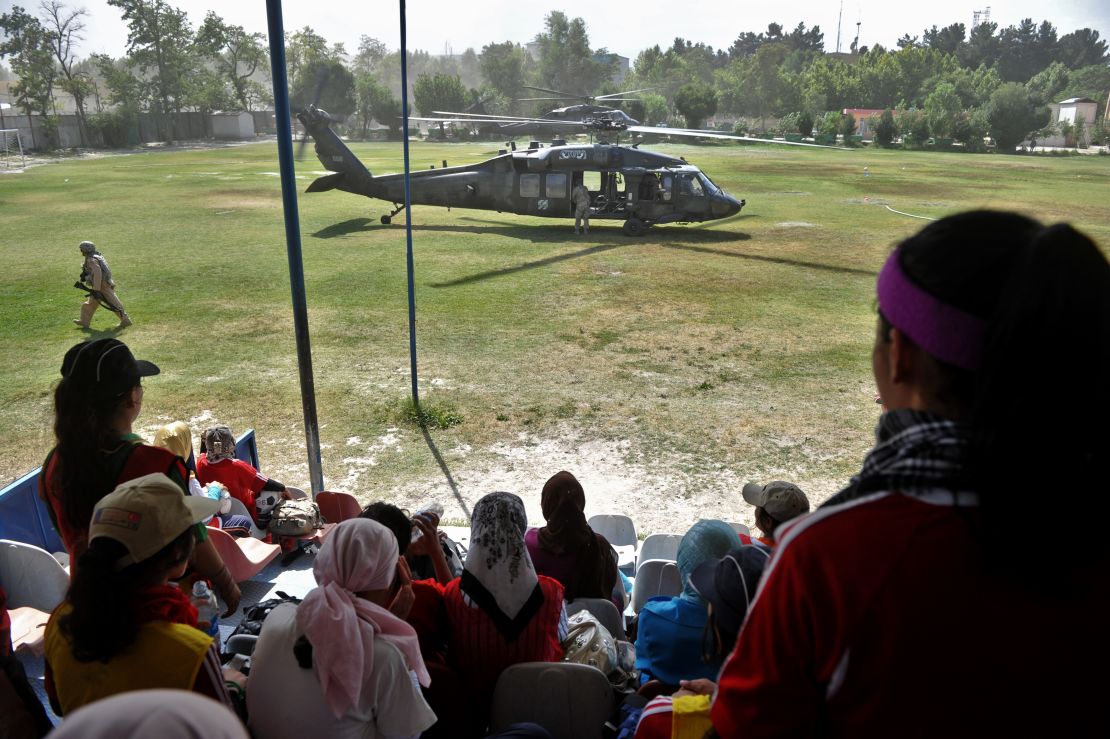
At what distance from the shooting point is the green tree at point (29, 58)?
135 ft

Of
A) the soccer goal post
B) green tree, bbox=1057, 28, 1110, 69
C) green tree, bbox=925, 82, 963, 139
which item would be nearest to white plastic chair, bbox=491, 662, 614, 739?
the soccer goal post

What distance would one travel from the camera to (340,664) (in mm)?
1930

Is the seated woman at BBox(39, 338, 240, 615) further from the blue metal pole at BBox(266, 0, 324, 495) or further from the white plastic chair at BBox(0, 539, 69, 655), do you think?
the blue metal pole at BBox(266, 0, 324, 495)

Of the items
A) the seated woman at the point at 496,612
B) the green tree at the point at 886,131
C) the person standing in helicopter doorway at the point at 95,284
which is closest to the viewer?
the seated woman at the point at 496,612

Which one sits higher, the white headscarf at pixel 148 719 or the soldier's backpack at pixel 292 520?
the white headscarf at pixel 148 719

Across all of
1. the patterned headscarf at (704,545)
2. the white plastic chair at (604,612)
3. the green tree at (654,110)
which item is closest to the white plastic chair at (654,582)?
the white plastic chair at (604,612)

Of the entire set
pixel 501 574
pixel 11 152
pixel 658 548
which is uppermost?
pixel 11 152

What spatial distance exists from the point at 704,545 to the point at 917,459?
6.12 ft

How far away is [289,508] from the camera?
412 centimetres

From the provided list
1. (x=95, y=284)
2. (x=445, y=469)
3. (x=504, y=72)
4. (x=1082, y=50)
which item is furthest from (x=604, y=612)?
(x=1082, y=50)

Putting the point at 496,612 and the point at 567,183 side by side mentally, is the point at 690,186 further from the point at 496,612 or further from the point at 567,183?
the point at 496,612

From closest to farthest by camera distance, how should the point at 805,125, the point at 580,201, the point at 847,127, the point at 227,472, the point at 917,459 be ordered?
the point at 917,459 < the point at 227,472 < the point at 580,201 < the point at 847,127 < the point at 805,125

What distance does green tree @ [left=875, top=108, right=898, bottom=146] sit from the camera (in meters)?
47.6

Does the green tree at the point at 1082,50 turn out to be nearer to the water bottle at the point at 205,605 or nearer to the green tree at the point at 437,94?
the green tree at the point at 437,94
